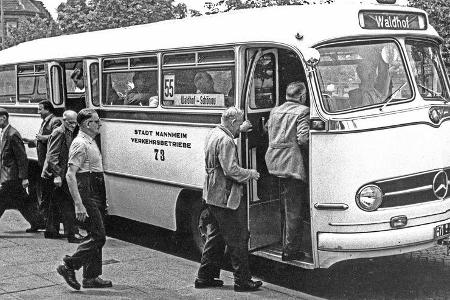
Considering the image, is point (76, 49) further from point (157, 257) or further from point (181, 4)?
point (181, 4)

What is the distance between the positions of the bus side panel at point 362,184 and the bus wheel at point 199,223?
1.96 m

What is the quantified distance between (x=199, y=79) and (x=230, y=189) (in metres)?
1.98

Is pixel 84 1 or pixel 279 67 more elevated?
pixel 84 1

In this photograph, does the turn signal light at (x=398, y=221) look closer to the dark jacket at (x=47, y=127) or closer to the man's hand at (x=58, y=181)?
the man's hand at (x=58, y=181)

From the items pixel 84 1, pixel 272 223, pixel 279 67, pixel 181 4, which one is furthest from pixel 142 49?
pixel 181 4

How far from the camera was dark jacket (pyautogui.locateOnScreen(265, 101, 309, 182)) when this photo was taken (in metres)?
7.92

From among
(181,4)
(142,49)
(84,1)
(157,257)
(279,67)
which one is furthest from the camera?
(181,4)

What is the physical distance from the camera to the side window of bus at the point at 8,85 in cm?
1489

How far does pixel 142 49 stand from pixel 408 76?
3.74 metres

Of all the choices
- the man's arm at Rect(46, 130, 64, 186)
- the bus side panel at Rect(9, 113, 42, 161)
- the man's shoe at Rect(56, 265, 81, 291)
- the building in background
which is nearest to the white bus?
the man's arm at Rect(46, 130, 64, 186)

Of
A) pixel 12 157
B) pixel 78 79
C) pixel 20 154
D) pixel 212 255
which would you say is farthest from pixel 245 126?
pixel 78 79

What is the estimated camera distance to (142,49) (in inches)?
408

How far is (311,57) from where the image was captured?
25.4 feet

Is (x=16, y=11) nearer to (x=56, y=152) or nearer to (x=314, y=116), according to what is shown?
(x=56, y=152)
